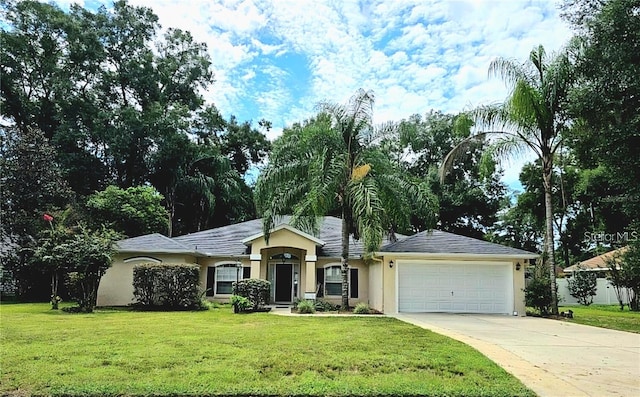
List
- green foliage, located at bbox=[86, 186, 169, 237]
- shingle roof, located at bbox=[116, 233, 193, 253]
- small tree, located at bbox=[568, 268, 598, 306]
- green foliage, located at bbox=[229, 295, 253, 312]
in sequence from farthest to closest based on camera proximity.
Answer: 1. small tree, located at bbox=[568, 268, 598, 306]
2. green foliage, located at bbox=[86, 186, 169, 237]
3. shingle roof, located at bbox=[116, 233, 193, 253]
4. green foliage, located at bbox=[229, 295, 253, 312]

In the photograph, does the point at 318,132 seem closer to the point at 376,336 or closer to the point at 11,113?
the point at 376,336

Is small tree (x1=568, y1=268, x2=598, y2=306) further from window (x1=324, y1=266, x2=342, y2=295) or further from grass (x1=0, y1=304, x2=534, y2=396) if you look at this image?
grass (x1=0, y1=304, x2=534, y2=396)

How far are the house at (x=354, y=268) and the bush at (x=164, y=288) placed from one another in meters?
1.50

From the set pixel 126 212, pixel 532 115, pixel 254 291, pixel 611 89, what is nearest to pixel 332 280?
pixel 254 291

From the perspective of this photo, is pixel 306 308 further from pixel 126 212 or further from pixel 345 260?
pixel 126 212

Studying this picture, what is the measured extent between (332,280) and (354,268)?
1.13 m

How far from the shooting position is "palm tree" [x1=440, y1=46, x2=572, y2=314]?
645 inches

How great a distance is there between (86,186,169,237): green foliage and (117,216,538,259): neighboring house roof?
4408 mm

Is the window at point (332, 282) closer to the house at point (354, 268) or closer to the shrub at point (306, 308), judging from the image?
the house at point (354, 268)

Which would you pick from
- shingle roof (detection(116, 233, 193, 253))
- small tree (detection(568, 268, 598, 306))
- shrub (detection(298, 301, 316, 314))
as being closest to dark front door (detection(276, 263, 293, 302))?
shingle roof (detection(116, 233, 193, 253))

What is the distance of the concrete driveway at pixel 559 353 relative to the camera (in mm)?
6496

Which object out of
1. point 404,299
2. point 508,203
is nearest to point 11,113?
point 404,299

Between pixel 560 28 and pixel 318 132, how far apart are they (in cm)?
837

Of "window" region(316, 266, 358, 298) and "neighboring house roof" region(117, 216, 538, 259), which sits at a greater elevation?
"neighboring house roof" region(117, 216, 538, 259)
